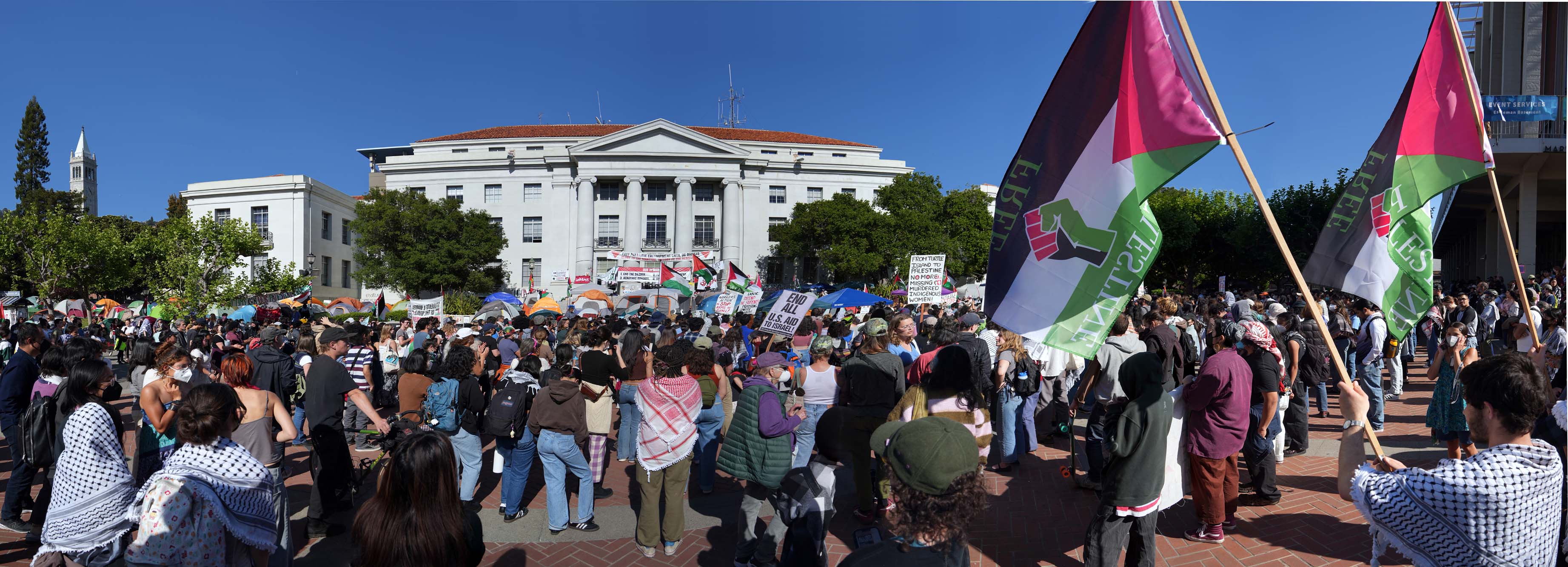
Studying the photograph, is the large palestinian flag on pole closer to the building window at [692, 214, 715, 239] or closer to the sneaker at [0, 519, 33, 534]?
the sneaker at [0, 519, 33, 534]

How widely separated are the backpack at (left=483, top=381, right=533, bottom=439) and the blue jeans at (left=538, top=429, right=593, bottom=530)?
291mm

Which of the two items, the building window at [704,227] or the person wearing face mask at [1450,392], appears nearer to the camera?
the person wearing face mask at [1450,392]

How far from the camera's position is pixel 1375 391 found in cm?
849

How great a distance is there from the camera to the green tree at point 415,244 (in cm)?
4150

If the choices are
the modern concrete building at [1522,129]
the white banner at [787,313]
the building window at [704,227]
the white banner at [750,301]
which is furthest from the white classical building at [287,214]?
the modern concrete building at [1522,129]

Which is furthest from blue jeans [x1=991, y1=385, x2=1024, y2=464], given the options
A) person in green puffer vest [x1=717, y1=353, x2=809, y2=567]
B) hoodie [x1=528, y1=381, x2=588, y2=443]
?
hoodie [x1=528, y1=381, x2=588, y2=443]

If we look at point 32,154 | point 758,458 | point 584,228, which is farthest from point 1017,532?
point 32,154

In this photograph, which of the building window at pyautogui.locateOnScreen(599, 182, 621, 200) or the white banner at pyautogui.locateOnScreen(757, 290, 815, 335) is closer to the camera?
the white banner at pyautogui.locateOnScreen(757, 290, 815, 335)

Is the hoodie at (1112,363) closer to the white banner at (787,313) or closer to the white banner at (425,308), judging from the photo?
the white banner at (787,313)

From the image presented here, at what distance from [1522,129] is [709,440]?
32160 millimetres

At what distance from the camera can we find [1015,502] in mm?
6270

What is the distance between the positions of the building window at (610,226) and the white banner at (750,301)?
41.0m

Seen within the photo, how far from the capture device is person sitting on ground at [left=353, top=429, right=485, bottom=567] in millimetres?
2527

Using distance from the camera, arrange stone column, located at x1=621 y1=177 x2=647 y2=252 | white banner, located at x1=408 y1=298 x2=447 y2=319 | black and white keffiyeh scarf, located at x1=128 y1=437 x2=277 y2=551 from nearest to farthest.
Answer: black and white keffiyeh scarf, located at x1=128 y1=437 x2=277 y2=551, white banner, located at x1=408 y1=298 x2=447 y2=319, stone column, located at x1=621 y1=177 x2=647 y2=252
